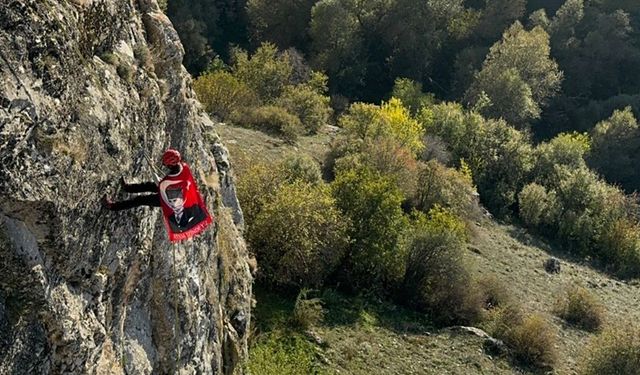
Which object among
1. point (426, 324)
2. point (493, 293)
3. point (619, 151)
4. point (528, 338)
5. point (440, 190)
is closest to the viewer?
point (528, 338)

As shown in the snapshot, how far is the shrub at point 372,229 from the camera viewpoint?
3030 cm

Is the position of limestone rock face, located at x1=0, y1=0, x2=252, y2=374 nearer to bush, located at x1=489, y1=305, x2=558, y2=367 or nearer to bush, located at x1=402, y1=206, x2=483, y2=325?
bush, located at x1=402, y1=206, x2=483, y2=325

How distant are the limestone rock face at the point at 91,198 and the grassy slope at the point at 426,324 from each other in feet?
40.5

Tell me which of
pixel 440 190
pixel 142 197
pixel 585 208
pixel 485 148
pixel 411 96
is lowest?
pixel 440 190

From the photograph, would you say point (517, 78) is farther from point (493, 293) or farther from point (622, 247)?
point (493, 293)

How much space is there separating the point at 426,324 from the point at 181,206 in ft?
73.0

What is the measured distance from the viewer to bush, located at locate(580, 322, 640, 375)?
25.5 m

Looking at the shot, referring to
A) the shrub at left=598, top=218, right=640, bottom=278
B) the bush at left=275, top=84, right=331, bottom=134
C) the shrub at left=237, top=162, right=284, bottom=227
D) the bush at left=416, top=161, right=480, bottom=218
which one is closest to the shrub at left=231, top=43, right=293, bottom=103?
the bush at left=275, top=84, right=331, bottom=134

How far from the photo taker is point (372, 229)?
30.6 metres

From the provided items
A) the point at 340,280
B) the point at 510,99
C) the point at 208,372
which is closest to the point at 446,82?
the point at 510,99

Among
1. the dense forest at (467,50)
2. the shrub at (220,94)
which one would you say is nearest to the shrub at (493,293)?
the shrub at (220,94)

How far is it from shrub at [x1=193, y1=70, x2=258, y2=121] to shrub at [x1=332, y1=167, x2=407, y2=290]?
53.8ft

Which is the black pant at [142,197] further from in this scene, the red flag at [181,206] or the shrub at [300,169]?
the shrub at [300,169]

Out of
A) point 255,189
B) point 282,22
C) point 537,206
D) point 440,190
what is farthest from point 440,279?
point 282,22
